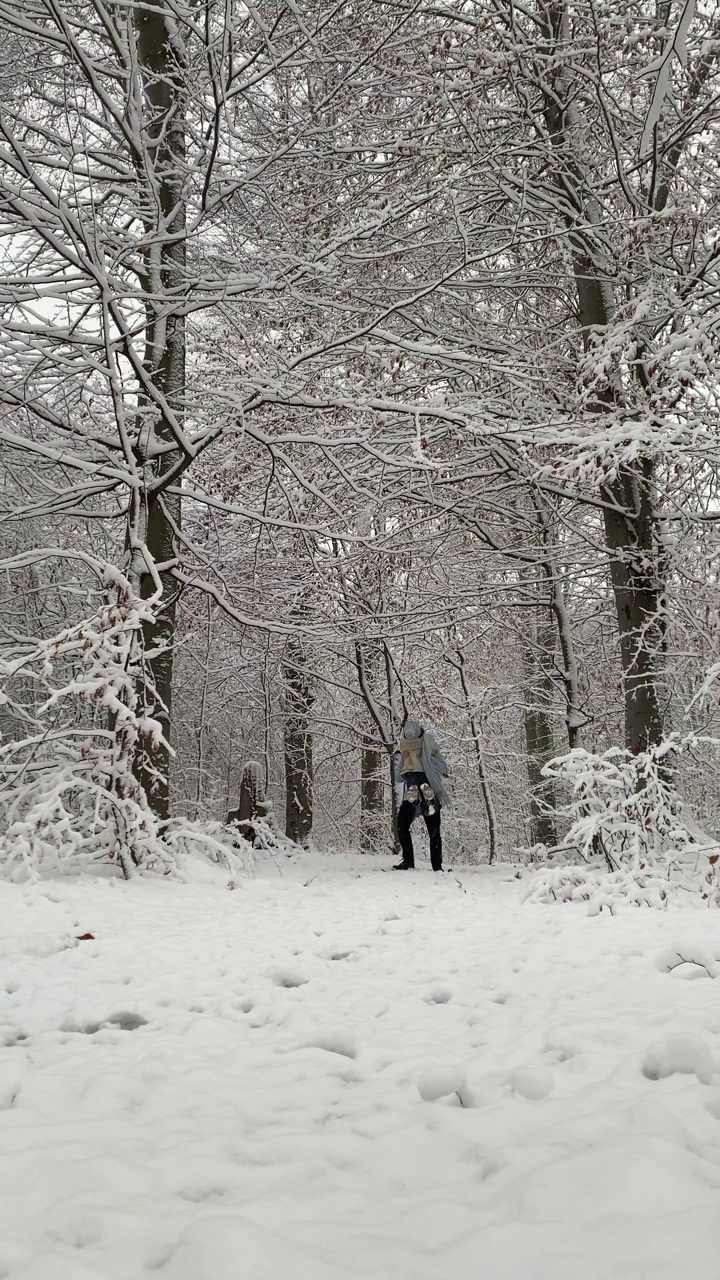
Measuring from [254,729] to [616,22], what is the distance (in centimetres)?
1479

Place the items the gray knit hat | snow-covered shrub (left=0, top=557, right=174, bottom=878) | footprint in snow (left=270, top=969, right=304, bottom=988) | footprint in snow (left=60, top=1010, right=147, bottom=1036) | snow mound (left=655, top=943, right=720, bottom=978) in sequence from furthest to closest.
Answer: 1. the gray knit hat
2. snow-covered shrub (left=0, top=557, right=174, bottom=878)
3. footprint in snow (left=270, top=969, right=304, bottom=988)
4. snow mound (left=655, top=943, right=720, bottom=978)
5. footprint in snow (left=60, top=1010, right=147, bottom=1036)

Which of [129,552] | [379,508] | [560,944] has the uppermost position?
[379,508]

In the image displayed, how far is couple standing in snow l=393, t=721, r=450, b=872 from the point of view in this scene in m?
9.16

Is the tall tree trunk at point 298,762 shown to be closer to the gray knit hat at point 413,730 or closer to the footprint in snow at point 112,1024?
the gray knit hat at point 413,730

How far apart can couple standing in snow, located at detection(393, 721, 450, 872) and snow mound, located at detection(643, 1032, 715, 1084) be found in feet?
22.7

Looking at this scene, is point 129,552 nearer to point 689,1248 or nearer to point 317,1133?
point 317,1133

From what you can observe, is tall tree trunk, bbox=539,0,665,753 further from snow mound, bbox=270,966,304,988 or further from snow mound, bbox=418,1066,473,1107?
snow mound, bbox=418,1066,473,1107

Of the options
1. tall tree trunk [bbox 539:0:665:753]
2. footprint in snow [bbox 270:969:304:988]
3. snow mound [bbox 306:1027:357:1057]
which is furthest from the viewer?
tall tree trunk [bbox 539:0:665:753]

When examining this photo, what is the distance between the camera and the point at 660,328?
6.43 m

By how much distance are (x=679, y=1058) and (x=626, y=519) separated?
569 cm

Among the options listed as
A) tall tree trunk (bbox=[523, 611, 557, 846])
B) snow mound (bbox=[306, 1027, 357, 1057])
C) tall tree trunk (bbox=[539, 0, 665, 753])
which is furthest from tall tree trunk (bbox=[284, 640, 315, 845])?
snow mound (bbox=[306, 1027, 357, 1057])

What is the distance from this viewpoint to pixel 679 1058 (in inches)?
84.8

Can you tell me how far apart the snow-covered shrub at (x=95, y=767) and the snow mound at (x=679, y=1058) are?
4.27 metres

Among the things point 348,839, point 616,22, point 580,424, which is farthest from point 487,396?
point 348,839
